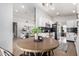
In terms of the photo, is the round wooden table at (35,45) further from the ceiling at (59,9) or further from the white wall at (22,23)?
the ceiling at (59,9)

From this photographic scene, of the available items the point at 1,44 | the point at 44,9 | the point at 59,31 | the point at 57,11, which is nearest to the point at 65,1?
the point at 57,11

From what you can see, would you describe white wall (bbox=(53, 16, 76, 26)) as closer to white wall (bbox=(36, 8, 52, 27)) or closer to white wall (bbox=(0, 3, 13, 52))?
white wall (bbox=(36, 8, 52, 27))

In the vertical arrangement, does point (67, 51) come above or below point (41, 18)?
below

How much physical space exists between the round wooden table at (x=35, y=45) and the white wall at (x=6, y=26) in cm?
17

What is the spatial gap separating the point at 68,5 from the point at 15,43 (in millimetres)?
1092

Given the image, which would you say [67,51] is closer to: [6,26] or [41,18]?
[41,18]

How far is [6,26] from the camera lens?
2.08 metres

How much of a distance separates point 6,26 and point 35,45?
600mm

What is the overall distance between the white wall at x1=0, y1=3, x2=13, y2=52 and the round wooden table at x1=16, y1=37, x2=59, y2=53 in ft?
0.57

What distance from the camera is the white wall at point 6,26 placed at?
2.04 m

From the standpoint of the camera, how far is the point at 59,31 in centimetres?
203

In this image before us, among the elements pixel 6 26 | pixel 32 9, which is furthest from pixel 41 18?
pixel 6 26

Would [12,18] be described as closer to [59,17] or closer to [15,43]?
[15,43]

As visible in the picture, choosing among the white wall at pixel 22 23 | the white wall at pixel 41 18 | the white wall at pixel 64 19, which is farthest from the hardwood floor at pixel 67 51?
the white wall at pixel 41 18
